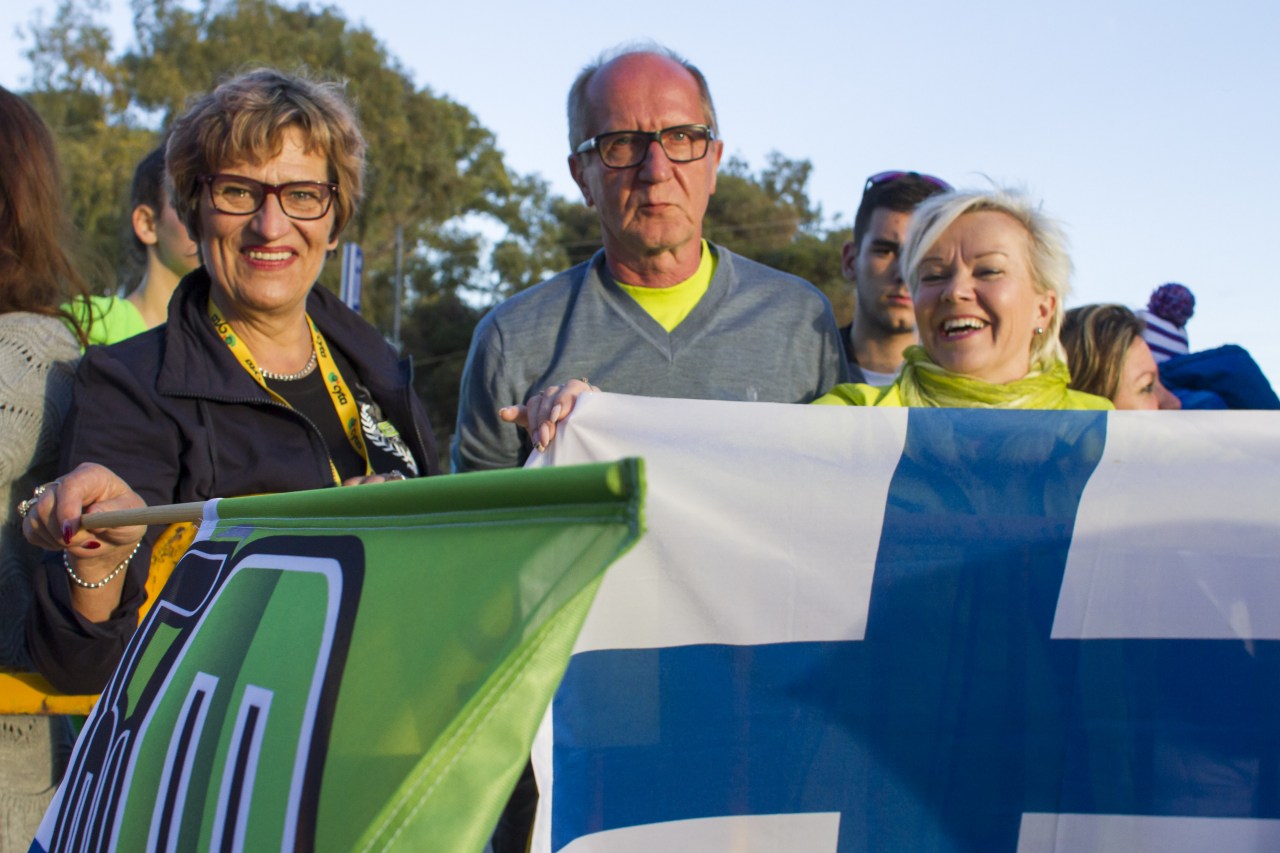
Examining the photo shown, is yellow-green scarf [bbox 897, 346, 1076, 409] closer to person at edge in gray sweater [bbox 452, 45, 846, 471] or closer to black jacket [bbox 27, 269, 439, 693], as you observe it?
person at edge in gray sweater [bbox 452, 45, 846, 471]

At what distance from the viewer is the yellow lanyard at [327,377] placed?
2445 millimetres

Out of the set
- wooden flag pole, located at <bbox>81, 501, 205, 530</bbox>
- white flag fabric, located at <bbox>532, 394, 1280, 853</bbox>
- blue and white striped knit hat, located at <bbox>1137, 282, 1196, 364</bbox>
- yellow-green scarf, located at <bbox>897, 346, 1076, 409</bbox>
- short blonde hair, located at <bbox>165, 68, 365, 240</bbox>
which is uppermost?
short blonde hair, located at <bbox>165, 68, 365, 240</bbox>

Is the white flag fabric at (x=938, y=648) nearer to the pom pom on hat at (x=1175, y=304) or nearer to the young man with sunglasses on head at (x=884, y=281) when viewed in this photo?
the young man with sunglasses on head at (x=884, y=281)

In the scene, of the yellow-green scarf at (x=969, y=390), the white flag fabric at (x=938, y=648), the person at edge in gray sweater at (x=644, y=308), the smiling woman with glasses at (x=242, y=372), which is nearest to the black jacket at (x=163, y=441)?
the smiling woman with glasses at (x=242, y=372)

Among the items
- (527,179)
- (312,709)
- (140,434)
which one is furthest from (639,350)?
(527,179)

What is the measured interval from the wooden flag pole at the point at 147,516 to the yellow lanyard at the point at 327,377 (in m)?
0.64

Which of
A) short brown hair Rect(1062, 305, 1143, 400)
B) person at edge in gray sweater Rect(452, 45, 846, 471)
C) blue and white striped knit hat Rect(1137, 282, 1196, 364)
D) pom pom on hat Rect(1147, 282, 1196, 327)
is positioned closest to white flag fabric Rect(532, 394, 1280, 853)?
person at edge in gray sweater Rect(452, 45, 846, 471)

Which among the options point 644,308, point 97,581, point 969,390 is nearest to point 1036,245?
point 969,390

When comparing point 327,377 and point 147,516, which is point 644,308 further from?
point 147,516

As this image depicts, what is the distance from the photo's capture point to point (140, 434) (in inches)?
87.3

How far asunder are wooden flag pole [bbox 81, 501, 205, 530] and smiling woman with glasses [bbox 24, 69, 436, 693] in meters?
0.18

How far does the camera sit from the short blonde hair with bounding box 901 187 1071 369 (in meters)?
2.72

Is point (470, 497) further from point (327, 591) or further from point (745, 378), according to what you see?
point (745, 378)

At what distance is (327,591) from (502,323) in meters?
1.68
